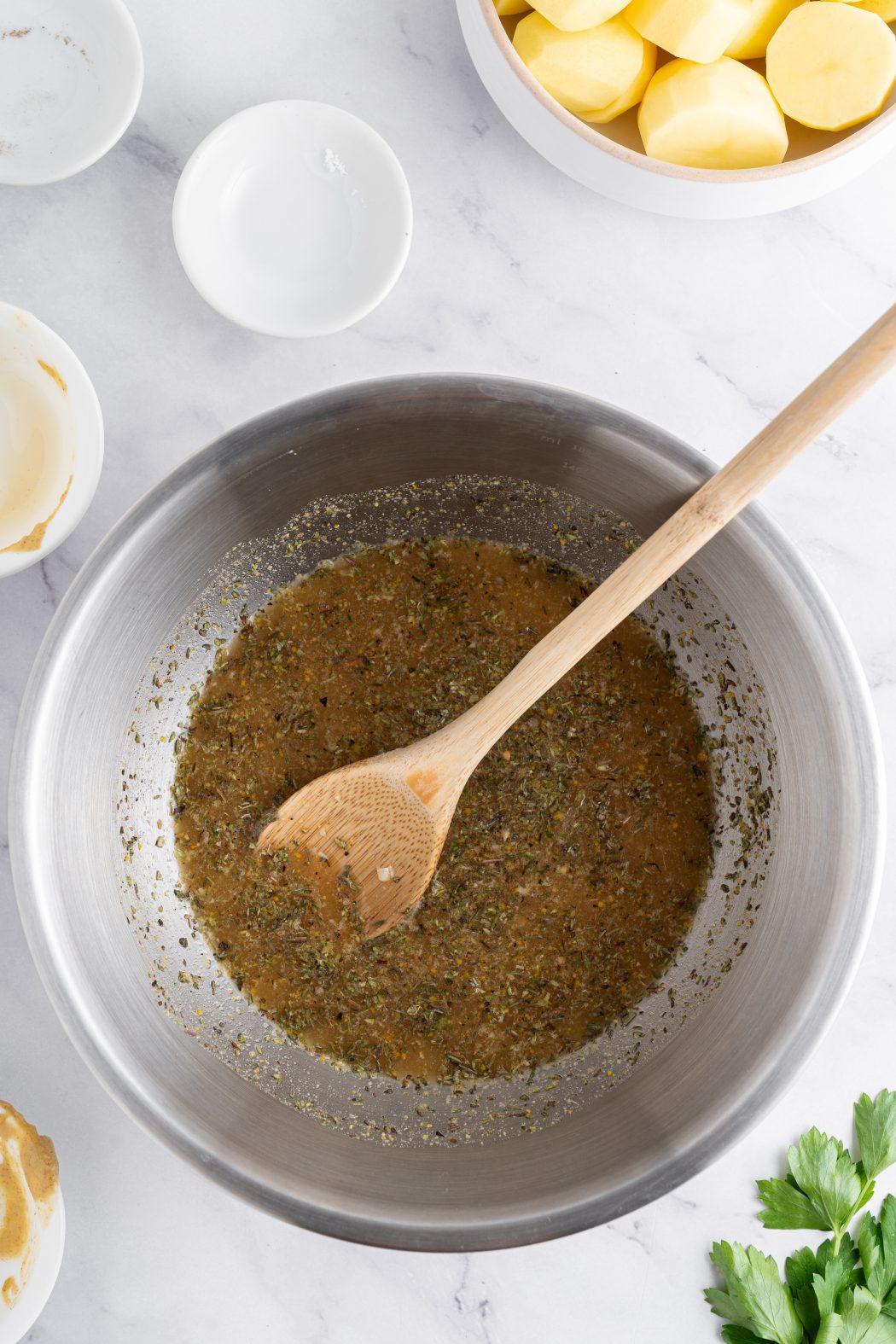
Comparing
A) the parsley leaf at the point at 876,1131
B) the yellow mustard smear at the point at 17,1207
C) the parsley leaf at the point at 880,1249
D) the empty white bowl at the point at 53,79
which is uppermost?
the empty white bowl at the point at 53,79

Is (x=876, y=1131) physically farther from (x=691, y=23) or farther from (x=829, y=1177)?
(x=691, y=23)

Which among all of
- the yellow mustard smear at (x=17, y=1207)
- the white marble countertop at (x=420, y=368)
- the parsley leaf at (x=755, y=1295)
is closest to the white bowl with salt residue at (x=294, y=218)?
the white marble countertop at (x=420, y=368)

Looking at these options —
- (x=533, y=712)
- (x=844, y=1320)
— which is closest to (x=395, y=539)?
(x=533, y=712)

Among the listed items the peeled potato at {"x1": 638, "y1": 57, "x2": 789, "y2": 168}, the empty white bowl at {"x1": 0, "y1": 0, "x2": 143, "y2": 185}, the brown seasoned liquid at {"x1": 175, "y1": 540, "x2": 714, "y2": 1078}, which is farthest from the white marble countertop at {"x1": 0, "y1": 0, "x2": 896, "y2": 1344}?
the brown seasoned liquid at {"x1": 175, "y1": 540, "x2": 714, "y2": 1078}

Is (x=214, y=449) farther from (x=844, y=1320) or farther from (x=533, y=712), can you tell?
(x=844, y=1320)

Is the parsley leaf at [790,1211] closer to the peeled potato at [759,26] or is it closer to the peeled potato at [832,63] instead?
the peeled potato at [832,63]

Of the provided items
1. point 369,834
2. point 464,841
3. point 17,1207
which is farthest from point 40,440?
Answer: point 17,1207

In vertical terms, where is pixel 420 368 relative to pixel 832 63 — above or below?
below

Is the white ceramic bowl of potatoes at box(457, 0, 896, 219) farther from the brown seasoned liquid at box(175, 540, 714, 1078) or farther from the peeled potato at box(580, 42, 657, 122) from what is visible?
the brown seasoned liquid at box(175, 540, 714, 1078)
